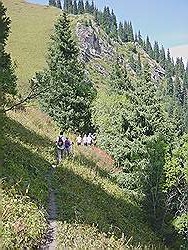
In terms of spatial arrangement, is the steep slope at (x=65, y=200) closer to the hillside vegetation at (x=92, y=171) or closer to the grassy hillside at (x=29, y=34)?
the hillside vegetation at (x=92, y=171)

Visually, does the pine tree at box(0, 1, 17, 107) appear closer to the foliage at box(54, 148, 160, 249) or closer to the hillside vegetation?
the hillside vegetation

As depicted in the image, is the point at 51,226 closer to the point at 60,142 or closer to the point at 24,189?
the point at 24,189

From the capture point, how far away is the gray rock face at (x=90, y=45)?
140750 millimetres

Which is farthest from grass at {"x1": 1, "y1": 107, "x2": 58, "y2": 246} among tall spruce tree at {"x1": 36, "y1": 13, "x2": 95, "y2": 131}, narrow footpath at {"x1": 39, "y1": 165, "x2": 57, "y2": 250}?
tall spruce tree at {"x1": 36, "y1": 13, "x2": 95, "y2": 131}

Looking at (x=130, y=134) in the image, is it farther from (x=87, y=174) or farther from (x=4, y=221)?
(x=4, y=221)

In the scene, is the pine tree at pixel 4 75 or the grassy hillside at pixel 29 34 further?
the grassy hillside at pixel 29 34

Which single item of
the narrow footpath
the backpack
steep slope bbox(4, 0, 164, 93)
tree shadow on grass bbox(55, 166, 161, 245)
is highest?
steep slope bbox(4, 0, 164, 93)

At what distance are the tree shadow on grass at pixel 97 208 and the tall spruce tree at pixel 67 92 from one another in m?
16.0

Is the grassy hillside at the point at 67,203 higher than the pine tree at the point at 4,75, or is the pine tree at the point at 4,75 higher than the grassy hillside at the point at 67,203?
the pine tree at the point at 4,75

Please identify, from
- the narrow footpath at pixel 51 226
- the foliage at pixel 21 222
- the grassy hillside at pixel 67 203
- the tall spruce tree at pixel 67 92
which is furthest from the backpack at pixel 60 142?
the tall spruce tree at pixel 67 92

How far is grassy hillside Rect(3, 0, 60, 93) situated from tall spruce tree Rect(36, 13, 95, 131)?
5049 cm

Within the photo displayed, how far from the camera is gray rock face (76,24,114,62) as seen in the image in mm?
140750

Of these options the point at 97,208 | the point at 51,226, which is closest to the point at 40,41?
the point at 97,208

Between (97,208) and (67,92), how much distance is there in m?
22.0
